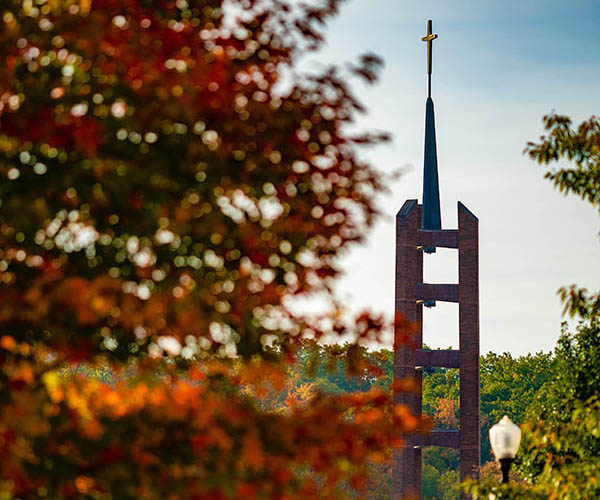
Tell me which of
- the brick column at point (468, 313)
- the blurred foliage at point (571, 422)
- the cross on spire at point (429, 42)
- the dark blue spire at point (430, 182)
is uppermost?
the cross on spire at point (429, 42)

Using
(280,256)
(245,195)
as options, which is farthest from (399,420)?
(245,195)

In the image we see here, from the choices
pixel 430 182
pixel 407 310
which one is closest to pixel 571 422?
pixel 407 310

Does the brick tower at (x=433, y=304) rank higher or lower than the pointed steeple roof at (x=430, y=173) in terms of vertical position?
lower

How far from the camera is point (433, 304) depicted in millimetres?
29234

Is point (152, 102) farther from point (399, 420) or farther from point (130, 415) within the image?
point (399, 420)

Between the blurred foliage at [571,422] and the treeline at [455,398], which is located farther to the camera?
the treeline at [455,398]

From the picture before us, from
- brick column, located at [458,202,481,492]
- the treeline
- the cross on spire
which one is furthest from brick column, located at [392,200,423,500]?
the treeline

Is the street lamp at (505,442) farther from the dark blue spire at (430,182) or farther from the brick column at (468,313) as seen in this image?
the dark blue spire at (430,182)

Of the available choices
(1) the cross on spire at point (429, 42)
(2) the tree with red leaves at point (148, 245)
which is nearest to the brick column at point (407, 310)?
(1) the cross on spire at point (429, 42)

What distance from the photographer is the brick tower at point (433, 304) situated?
90.3ft

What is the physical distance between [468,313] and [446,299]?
0.80m

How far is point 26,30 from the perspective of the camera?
13.4 feet

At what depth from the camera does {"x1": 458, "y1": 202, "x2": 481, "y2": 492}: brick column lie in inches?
1103

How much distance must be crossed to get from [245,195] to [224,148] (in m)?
0.43
